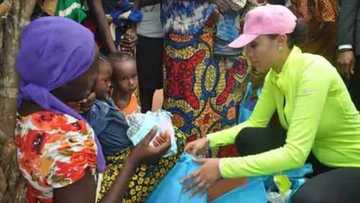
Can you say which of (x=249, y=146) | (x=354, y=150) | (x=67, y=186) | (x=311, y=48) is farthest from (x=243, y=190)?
(x=311, y=48)

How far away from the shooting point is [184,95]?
3.83 meters

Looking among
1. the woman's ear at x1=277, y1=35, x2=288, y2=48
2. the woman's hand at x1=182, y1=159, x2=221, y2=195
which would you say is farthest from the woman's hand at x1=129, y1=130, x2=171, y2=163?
the woman's ear at x1=277, y1=35, x2=288, y2=48

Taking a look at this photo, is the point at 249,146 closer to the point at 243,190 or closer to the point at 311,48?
the point at 243,190

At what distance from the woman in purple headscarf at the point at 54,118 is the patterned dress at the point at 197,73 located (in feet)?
5.83

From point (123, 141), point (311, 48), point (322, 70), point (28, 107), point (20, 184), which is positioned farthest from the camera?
point (311, 48)

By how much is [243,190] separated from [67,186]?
4.02 feet

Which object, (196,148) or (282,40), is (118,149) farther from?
(282,40)

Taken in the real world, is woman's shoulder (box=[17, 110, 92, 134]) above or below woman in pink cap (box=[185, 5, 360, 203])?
above

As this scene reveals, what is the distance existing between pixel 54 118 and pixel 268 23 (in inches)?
46.1

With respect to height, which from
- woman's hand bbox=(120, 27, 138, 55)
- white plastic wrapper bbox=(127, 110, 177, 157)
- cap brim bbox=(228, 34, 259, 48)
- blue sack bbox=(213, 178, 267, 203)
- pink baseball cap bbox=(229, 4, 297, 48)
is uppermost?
pink baseball cap bbox=(229, 4, 297, 48)

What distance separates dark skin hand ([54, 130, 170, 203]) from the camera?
1908mm

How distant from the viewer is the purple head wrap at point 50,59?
1.90 m

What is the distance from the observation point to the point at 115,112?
119 inches

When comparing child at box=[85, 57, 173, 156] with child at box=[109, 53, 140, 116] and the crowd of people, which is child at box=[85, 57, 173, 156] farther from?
child at box=[109, 53, 140, 116]
